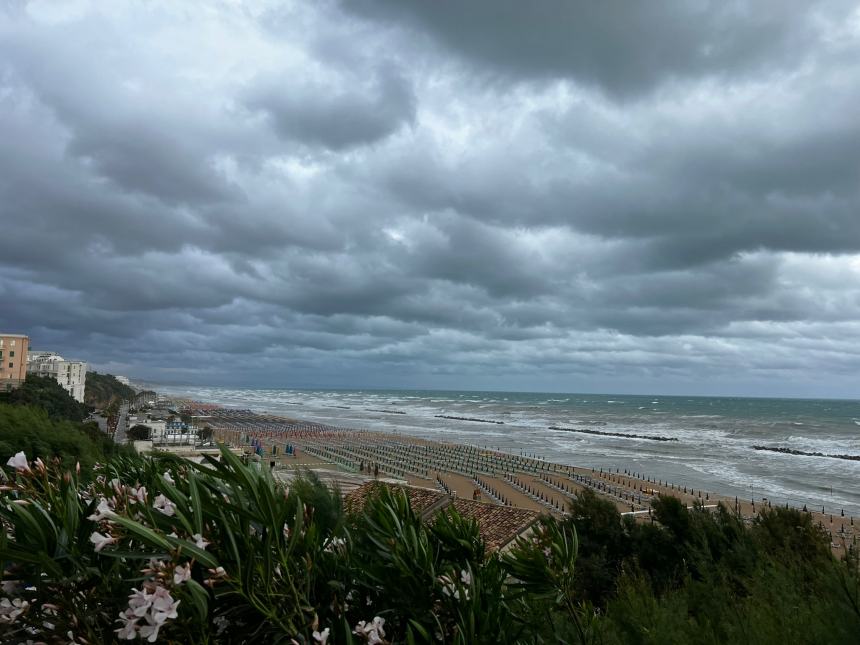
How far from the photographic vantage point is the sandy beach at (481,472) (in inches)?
1121

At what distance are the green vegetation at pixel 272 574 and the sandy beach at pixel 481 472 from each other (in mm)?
17589

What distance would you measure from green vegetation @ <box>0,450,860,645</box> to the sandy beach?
17.6 m

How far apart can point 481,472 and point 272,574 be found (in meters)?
38.9

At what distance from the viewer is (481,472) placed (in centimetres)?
3962

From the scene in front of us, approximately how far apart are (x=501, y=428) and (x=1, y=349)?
214ft

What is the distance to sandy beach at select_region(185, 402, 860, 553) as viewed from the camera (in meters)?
28.5

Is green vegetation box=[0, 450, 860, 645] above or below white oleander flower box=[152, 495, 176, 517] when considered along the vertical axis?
below

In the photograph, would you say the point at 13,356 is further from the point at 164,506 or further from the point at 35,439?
the point at 164,506

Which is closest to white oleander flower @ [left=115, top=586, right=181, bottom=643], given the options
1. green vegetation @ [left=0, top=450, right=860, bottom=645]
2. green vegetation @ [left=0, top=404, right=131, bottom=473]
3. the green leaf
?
green vegetation @ [left=0, top=450, right=860, bottom=645]

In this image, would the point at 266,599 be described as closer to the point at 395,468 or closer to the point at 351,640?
the point at 351,640

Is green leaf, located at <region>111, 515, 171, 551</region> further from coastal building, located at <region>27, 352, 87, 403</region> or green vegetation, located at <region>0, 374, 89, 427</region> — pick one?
coastal building, located at <region>27, 352, 87, 403</region>

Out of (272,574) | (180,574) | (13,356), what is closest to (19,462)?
(180,574)

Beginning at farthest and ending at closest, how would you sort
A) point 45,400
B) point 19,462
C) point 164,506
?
1. point 45,400
2. point 164,506
3. point 19,462

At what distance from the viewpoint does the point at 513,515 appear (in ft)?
57.1
